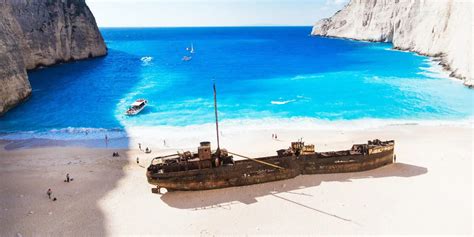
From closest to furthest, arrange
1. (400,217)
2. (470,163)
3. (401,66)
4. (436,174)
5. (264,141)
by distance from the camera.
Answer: (400,217), (436,174), (470,163), (264,141), (401,66)

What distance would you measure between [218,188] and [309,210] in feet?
21.2

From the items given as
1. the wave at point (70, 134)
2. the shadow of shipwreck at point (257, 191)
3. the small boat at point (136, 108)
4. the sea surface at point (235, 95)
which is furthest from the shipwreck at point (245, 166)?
the small boat at point (136, 108)

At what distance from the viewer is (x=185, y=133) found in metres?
37.8

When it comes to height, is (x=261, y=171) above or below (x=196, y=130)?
above

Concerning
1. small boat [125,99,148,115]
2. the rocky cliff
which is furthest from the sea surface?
the rocky cliff

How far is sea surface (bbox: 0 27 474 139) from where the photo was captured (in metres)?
42.2

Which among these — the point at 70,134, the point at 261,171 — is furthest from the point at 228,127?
the point at 70,134

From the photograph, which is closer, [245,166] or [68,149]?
[245,166]

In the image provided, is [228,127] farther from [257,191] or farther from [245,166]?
[257,191]

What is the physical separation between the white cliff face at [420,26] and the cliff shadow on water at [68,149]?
5322 cm

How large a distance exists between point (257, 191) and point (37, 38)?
73.0 metres

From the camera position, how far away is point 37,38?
3004 inches

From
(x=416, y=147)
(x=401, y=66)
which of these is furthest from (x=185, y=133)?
(x=401, y=66)

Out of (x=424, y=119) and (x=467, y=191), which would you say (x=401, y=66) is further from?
(x=467, y=191)
